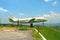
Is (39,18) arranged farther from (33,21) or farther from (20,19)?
(20,19)

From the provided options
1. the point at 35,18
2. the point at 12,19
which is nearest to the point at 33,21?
the point at 35,18

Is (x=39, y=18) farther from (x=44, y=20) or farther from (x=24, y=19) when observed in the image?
(x=24, y=19)

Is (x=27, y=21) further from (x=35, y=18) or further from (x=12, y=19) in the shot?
(x=12, y=19)

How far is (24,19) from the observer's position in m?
60.5

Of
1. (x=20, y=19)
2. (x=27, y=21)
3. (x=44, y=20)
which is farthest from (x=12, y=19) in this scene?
(x=44, y=20)

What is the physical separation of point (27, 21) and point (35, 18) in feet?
11.6

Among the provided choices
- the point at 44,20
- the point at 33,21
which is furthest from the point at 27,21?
the point at 44,20

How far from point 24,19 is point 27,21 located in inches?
120

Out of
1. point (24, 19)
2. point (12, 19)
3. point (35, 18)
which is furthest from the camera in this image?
point (12, 19)

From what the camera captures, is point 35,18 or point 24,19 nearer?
point 35,18

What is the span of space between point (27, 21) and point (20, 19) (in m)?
5.17

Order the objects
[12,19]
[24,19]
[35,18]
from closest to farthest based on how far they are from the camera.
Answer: [35,18]
[24,19]
[12,19]

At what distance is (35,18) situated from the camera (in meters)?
55.9

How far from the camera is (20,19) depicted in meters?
62.0
